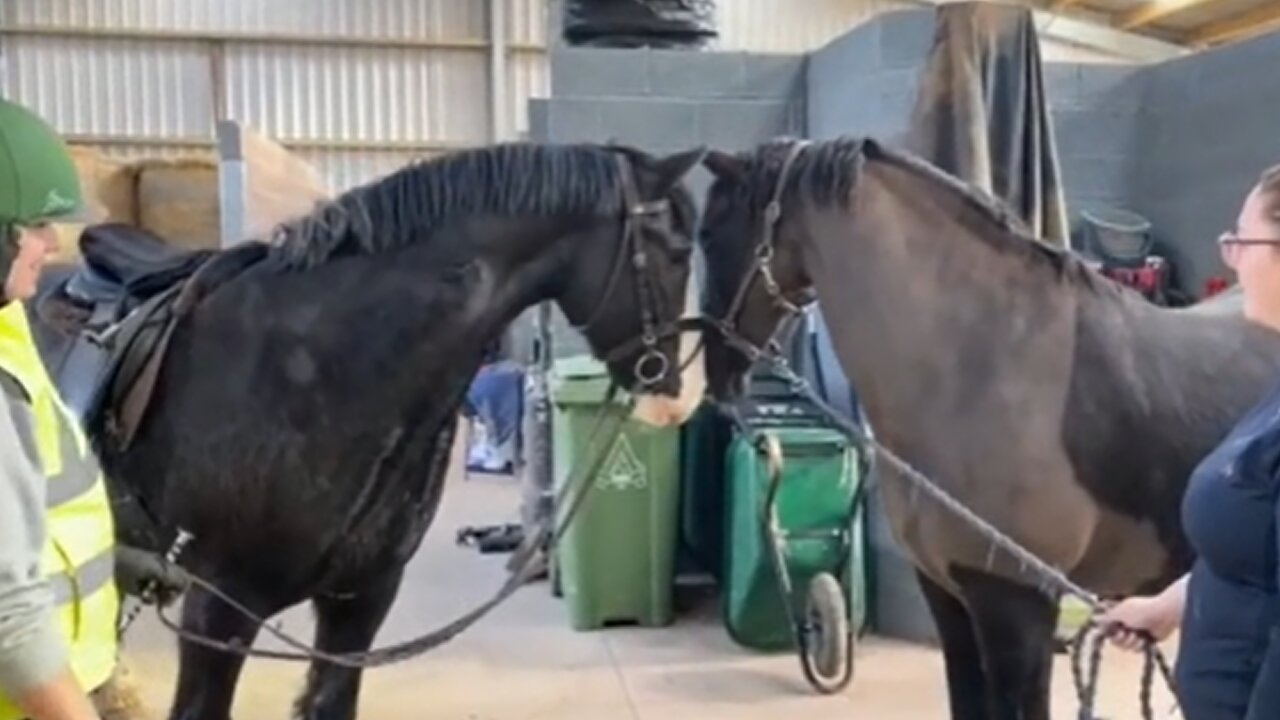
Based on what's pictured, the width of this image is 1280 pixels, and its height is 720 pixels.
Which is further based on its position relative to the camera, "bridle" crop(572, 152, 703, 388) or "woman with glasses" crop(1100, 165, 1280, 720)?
"bridle" crop(572, 152, 703, 388)

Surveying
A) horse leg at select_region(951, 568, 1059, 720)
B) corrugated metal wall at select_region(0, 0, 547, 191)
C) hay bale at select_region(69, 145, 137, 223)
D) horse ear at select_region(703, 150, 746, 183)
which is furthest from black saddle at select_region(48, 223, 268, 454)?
corrugated metal wall at select_region(0, 0, 547, 191)

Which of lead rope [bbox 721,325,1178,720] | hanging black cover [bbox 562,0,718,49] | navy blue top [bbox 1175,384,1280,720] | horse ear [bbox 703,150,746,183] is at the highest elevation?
hanging black cover [bbox 562,0,718,49]

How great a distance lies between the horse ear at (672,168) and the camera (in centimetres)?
204

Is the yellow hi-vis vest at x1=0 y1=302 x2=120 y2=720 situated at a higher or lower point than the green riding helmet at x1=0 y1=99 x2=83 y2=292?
lower

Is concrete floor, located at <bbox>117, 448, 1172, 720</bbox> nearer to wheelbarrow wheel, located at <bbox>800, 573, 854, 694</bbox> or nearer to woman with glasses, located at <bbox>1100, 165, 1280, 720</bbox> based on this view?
wheelbarrow wheel, located at <bbox>800, 573, 854, 694</bbox>

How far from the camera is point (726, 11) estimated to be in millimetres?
11828

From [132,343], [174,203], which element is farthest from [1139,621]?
[174,203]

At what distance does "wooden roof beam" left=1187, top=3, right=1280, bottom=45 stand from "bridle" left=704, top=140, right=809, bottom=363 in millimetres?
7859

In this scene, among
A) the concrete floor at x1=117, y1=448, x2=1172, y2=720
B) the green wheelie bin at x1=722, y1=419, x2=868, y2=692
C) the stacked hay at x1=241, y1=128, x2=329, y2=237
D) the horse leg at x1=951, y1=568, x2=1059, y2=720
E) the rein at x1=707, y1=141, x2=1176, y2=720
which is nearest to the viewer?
the rein at x1=707, y1=141, x2=1176, y2=720

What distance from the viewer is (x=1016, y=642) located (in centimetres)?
209

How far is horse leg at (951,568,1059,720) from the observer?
6.86 feet

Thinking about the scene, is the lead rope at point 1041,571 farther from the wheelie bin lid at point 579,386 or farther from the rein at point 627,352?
the wheelie bin lid at point 579,386

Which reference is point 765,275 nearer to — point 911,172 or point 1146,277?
point 911,172

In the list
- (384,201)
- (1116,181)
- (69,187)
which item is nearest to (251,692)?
(384,201)
